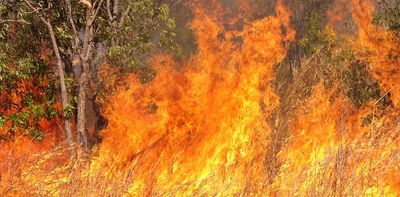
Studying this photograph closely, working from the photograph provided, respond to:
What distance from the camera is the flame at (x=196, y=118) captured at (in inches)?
369

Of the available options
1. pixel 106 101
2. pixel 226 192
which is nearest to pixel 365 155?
pixel 226 192

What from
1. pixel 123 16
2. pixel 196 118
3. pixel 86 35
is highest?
pixel 123 16

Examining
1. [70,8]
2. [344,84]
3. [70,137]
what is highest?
[70,8]

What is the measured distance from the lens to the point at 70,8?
1210 centimetres

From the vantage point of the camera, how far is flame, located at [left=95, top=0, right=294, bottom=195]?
9377 millimetres

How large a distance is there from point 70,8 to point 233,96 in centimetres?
498

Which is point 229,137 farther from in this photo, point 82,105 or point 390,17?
point 390,17

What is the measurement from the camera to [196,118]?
39.6 feet

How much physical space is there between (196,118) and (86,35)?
3.86m

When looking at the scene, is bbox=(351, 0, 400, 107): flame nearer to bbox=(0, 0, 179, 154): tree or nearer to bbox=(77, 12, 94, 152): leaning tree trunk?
bbox=(0, 0, 179, 154): tree

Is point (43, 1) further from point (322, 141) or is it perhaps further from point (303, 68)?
point (322, 141)

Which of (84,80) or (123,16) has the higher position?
(123,16)

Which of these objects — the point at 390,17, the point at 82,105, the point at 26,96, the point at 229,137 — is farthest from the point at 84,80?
the point at 390,17

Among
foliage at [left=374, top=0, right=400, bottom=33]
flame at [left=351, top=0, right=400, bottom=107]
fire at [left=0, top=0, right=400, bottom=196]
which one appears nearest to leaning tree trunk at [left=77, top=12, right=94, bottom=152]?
fire at [left=0, top=0, right=400, bottom=196]
